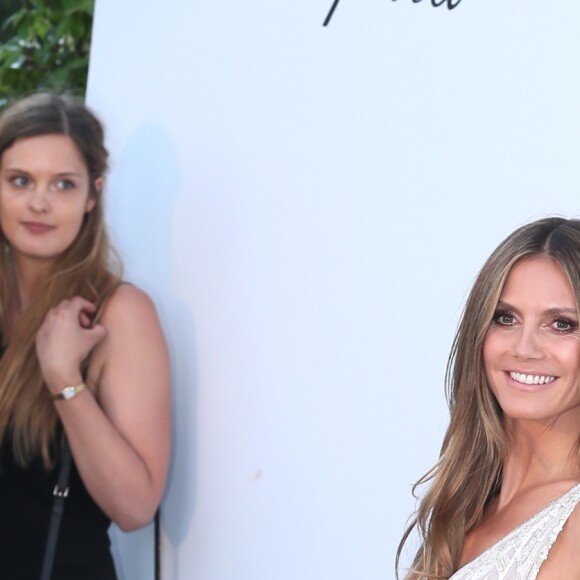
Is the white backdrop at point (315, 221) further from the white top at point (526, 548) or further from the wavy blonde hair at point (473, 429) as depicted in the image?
the white top at point (526, 548)

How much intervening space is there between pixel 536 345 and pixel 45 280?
137 centimetres

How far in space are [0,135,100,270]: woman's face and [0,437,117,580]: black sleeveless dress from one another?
0.45 m

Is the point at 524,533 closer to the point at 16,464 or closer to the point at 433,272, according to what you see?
the point at 433,272

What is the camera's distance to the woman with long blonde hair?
2.75 meters

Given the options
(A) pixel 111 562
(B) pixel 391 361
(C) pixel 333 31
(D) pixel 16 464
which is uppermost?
(C) pixel 333 31

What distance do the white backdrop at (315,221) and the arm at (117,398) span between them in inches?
7.6

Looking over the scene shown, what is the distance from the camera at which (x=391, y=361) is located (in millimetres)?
2514

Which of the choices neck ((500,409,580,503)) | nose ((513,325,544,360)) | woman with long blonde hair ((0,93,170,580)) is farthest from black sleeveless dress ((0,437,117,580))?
nose ((513,325,544,360))

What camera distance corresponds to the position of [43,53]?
4.76m

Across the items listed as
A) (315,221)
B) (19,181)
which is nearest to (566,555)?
(315,221)

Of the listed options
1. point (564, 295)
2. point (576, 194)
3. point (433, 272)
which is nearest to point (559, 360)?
point (564, 295)

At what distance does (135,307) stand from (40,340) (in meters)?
0.21

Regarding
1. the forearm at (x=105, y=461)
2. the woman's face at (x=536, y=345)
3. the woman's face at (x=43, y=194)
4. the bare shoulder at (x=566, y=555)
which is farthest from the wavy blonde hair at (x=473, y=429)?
the woman's face at (x=43, y=194)

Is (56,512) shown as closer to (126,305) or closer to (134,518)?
(134,518)
